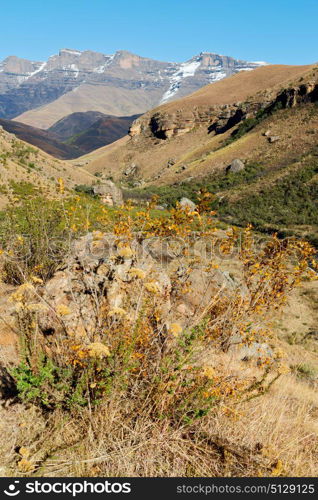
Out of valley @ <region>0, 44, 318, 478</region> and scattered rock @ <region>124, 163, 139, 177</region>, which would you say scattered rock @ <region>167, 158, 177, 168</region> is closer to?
scattered rock @ <region>124, 163, 139, 177</region>

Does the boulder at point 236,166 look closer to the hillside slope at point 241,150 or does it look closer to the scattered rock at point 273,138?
the hillside slope at point 241,150

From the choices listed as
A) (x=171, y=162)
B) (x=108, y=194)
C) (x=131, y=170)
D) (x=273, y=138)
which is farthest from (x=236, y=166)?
(x=131, y=170)

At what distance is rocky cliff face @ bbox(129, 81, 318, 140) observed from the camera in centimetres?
4328

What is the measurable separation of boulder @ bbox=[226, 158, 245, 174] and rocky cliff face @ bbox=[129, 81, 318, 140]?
44.2ft

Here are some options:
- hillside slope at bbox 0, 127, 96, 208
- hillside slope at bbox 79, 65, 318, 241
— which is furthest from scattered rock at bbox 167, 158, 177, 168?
hillside slope at bbox 0, 127, 96, 208

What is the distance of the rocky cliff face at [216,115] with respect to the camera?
43281mm

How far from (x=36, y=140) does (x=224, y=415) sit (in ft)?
597

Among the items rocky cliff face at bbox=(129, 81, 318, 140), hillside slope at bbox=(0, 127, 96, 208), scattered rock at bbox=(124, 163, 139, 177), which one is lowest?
hillside slope at bbox=(0, 127, 96, 208)

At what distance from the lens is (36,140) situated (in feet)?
532

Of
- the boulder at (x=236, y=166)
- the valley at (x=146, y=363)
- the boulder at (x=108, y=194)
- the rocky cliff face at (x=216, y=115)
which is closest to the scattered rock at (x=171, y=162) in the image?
the rocky cliff face at (x=216, y=115)

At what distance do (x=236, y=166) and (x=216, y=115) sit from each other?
112 ft

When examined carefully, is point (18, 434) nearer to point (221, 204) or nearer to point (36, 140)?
point (221, 204)

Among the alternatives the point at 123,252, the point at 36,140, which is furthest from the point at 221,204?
the point at 36,140
